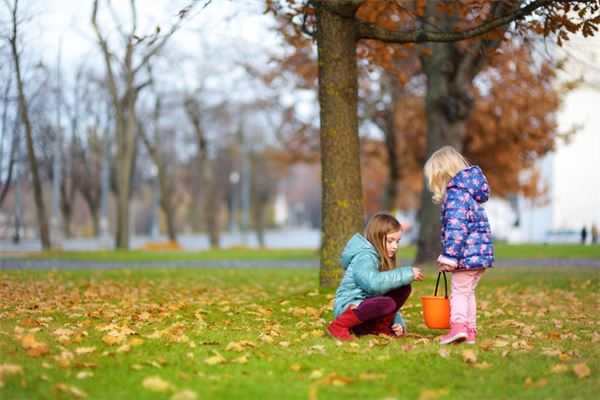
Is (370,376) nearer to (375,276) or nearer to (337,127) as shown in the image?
(375,276)

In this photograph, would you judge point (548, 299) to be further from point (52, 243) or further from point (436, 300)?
point (52, 243)

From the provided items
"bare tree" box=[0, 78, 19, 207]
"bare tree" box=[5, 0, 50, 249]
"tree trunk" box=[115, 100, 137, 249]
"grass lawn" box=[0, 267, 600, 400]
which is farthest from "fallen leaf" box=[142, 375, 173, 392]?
"tree trunk" box=[115, 100, 137, 249]

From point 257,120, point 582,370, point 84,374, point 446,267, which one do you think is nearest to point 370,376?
point 582,370

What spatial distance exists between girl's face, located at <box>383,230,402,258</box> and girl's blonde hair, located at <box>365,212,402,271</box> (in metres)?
0.02

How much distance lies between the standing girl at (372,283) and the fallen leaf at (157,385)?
2.45m

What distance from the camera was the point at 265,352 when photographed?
6.62 m

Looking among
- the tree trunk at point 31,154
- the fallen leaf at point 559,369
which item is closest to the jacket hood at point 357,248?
the fallen leaf at point 559,369

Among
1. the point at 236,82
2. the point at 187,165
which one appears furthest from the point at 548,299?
the point at 187,165

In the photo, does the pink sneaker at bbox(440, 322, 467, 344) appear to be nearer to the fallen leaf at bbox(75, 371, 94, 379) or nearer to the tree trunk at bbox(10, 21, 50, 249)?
the fallen leaf at bbox(75, 371, 94, 379)

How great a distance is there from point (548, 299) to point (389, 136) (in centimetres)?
1945

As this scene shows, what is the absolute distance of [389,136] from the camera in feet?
104

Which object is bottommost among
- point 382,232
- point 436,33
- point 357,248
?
point 357,248

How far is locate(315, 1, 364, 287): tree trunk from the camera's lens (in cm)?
1134

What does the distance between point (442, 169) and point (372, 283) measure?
3.82 feet
